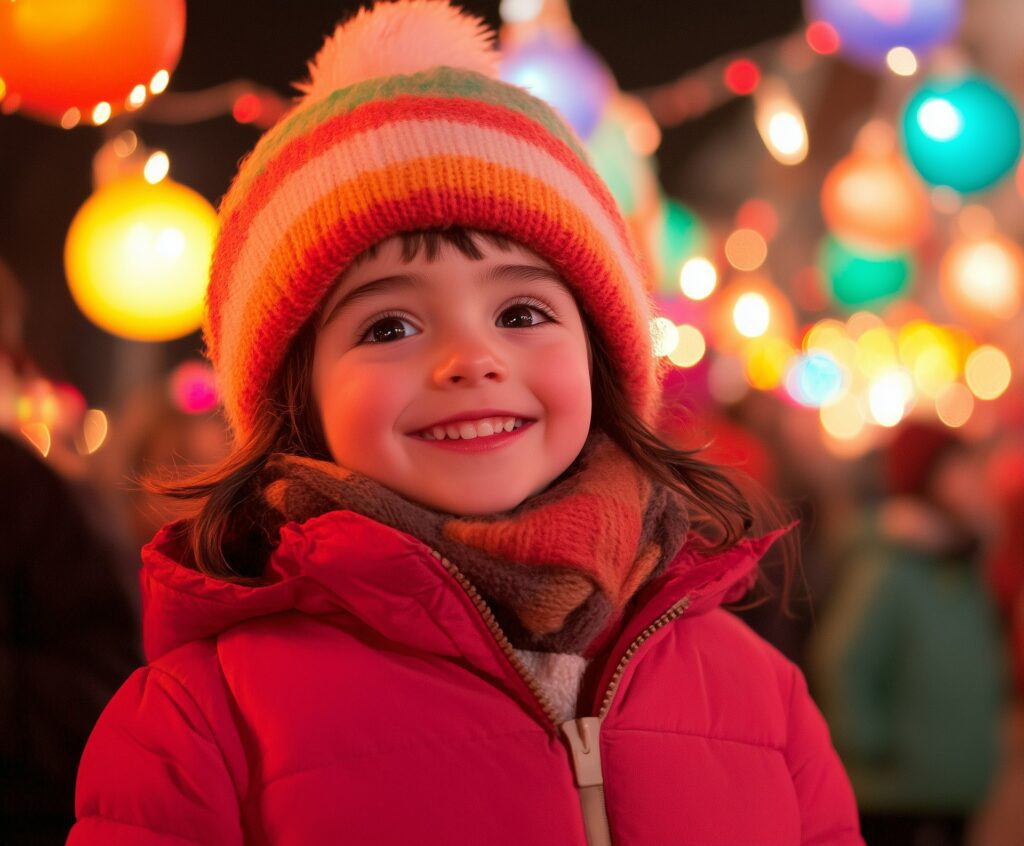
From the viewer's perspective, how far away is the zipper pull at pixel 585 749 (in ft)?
4.82

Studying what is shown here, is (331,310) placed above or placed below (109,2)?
below

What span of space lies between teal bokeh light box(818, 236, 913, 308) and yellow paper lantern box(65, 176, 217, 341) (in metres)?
3.76

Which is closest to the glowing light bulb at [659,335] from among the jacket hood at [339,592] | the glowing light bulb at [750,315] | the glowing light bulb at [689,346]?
the jacket hood at [339,592]

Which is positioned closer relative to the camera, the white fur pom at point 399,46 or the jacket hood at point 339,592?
the jacket hood at point 339,592

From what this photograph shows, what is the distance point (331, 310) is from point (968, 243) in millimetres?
4913

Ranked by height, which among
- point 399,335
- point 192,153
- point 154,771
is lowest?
point 154,771

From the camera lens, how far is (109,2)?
6.98 ft

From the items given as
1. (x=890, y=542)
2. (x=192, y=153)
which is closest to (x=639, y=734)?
(x=890, y=542)

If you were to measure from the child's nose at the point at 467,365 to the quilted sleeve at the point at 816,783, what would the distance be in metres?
0.65

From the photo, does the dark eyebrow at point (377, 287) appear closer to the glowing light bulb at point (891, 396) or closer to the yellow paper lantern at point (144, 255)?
the yellow paper lantern at point (144, 255)

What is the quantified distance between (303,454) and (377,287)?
270 millimetres

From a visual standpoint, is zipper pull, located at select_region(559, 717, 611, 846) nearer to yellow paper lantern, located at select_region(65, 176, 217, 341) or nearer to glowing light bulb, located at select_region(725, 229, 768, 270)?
yellow paper lantern, located at select_region(65, 176, 217, 341)

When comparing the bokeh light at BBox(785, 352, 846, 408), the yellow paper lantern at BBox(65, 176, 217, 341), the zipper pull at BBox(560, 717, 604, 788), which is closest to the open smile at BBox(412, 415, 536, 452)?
the zipper pull at BBox(560, 717, 604, 788)

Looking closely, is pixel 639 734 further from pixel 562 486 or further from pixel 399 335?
pixel 399 335
